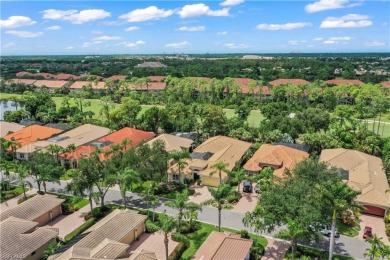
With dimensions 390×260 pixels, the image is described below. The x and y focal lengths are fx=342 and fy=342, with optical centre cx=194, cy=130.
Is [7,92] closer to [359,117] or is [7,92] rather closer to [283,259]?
[359,117]

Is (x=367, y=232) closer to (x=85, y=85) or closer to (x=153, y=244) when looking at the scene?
(x=153, y=244)

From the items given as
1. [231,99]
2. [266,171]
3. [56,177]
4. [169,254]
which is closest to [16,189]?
[56,177]

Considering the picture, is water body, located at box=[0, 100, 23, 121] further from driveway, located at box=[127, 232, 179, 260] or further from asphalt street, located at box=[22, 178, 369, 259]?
driveway, located at box=[127, 232, 179, 260]

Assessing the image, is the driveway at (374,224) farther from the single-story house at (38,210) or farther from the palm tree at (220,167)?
the single-story house at (38,210)

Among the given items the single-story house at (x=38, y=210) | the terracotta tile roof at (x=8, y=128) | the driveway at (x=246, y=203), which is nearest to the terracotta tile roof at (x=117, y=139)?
the single-story house at (x=38, y=210)

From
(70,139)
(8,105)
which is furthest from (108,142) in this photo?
(8,105)

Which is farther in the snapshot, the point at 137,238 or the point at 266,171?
the point at 266,171
